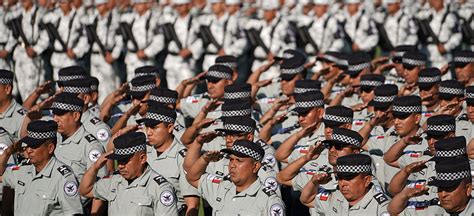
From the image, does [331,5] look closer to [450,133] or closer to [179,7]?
[179,7]

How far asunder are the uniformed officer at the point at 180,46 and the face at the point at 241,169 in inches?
467

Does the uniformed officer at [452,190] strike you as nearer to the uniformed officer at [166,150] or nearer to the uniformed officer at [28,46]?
the uniformed officer at [166,150]

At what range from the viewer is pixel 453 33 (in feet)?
72.0

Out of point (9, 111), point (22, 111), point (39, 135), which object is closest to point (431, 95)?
point (22, 111)

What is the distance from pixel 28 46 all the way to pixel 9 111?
8486 millimetres

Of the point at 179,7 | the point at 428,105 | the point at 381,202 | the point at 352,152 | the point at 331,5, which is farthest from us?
the point at 331,5

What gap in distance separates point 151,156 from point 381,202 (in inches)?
112

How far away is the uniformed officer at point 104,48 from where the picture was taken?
72.4 feet

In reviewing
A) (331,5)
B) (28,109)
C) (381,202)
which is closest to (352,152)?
(381,202)

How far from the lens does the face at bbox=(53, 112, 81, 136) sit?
12.1m

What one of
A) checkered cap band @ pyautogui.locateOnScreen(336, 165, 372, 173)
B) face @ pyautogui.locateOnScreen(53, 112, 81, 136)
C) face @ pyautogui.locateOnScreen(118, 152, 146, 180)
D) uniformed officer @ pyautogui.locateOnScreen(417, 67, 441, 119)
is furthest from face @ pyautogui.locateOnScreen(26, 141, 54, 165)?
uniformed officer @ pyautogui.locateOnScreen(417, 67, 441, 119)

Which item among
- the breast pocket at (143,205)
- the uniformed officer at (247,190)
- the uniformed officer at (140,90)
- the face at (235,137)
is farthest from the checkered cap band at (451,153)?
the uniformed officer at (140,90)

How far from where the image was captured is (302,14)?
23266 millimetres

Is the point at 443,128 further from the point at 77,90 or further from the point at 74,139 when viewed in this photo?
the point at 77,90
